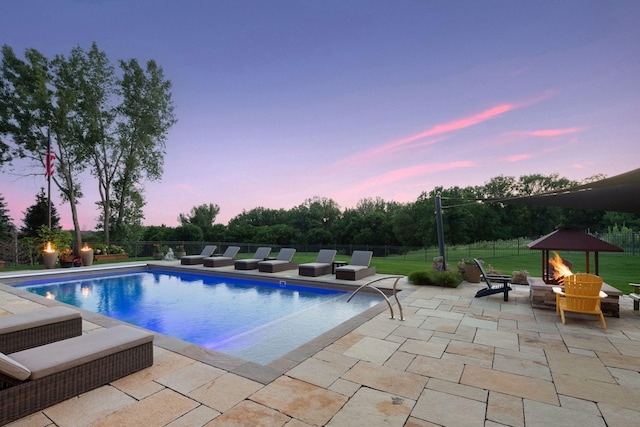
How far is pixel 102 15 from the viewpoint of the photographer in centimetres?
1120

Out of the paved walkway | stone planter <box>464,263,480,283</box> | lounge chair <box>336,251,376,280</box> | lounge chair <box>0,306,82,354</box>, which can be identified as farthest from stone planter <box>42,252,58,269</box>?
stone planter <box>464,263,480,283</box>

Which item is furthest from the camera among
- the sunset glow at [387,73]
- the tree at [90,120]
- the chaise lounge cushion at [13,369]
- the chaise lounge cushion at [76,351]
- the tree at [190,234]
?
the tree at [190,234]

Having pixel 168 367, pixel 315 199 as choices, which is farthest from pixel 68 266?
pixel 315 199

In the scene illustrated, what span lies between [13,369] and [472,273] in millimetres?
8859

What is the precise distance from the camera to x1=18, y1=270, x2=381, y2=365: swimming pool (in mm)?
5414

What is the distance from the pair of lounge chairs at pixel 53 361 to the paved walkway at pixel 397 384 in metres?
0.10

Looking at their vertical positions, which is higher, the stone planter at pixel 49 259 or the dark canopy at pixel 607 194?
the dark canopy at pixel 607 194

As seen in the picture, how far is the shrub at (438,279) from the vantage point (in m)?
7.76

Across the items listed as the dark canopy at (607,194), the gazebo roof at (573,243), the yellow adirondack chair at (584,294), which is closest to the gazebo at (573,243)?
the gazebo roof at (573,243)

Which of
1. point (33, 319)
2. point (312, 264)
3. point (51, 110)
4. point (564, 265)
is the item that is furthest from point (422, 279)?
point (51, 110)

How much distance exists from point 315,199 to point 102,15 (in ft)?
122

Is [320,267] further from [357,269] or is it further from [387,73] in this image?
[387,73]

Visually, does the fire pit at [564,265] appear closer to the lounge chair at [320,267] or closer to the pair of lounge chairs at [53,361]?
the lounge chair at [320,267]

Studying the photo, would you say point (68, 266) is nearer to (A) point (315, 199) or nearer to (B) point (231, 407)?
(B) point (231, 407)
